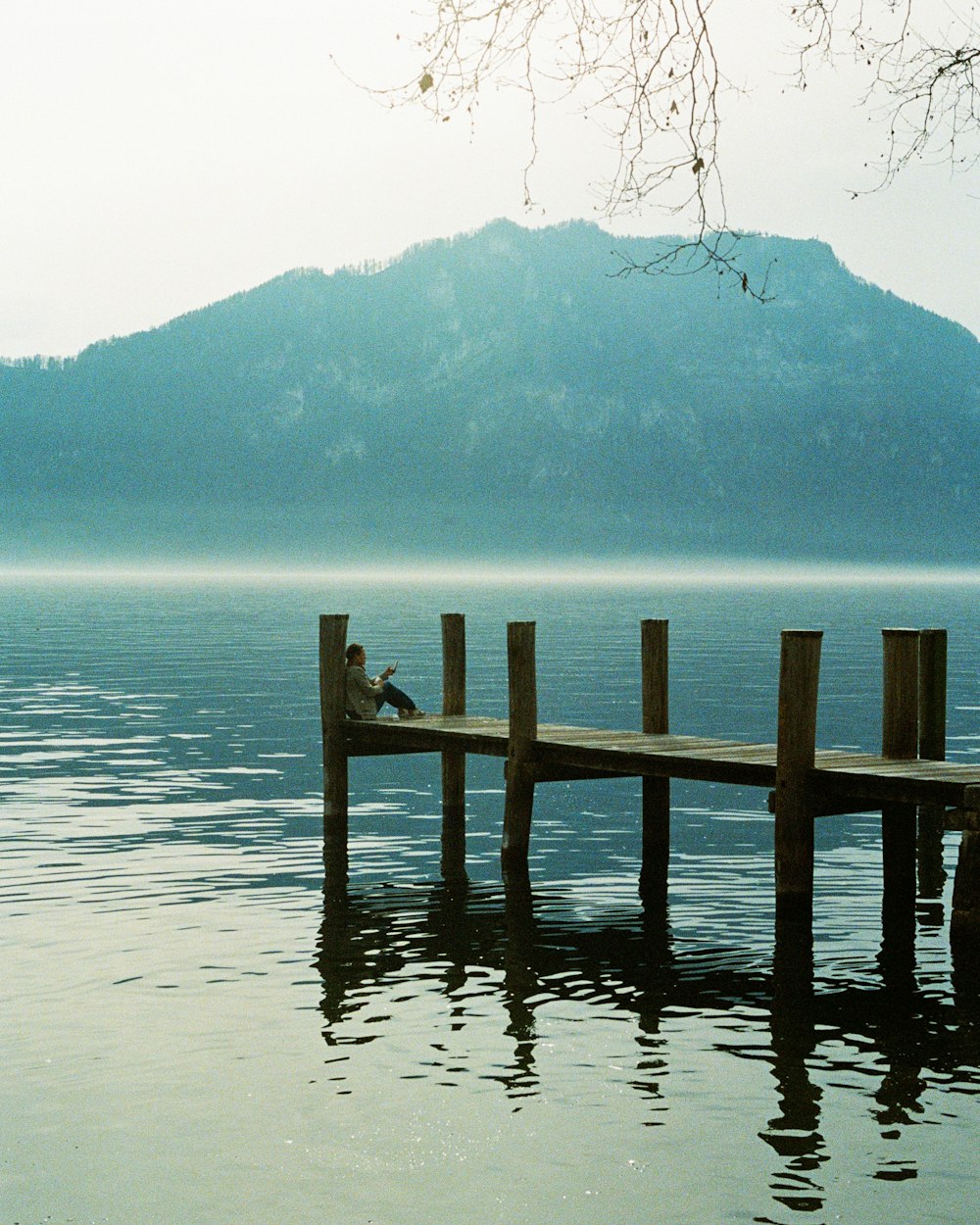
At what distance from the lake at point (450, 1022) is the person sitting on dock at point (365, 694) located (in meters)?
1.79

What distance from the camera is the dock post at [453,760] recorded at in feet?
72.8

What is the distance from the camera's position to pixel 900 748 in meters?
17.2

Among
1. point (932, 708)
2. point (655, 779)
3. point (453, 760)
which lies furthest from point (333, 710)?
point (932, 708)

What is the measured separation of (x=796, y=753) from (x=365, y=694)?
7.35m

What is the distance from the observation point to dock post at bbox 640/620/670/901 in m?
20.0

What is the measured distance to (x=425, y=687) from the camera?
52000mm

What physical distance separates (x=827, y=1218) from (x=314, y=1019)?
5019mm

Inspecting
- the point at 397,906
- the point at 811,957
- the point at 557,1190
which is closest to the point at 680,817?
the point at 397,906

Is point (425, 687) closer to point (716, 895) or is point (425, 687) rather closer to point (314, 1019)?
point (716, 895)

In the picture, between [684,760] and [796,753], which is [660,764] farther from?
[796,753]

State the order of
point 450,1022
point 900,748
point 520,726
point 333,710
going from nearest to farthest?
1. point 450,1022
2. point 900,748
3. point 520,726
4. point 333,710

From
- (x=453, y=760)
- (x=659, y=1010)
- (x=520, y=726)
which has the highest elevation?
(x=520, y=726)

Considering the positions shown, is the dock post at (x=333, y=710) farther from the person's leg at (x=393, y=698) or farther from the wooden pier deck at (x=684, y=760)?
the person's leg at (x=393, y=698)

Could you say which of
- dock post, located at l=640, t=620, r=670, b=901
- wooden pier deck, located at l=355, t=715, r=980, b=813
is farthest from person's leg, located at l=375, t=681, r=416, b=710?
dock post, located at l=640, t=620, r=670, b=901
